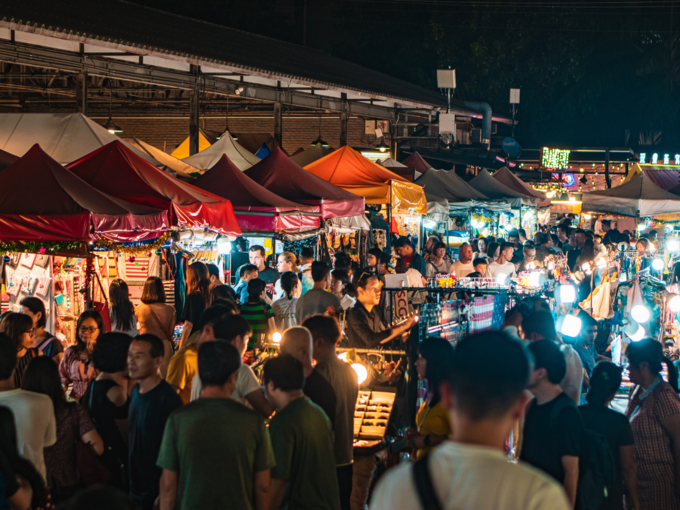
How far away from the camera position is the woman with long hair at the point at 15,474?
10.7 feet

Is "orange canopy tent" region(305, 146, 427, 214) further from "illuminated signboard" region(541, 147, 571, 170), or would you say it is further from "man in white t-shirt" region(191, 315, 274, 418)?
"illuminated signboard" region(541, 147, 571, 170)

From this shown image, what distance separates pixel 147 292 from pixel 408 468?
18.3 feet

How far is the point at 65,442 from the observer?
4.12m

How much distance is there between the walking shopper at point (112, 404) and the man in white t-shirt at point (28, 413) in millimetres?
468

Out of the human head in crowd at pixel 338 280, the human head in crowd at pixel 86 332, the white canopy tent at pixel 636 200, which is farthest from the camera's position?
the white canopy tent at pixel 636 200

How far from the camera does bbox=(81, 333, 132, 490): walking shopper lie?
4.34 meters

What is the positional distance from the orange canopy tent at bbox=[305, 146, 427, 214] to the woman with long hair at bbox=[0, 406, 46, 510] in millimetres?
10717

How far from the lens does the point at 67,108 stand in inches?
1001

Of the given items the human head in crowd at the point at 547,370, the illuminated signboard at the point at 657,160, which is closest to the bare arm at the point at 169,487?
the human head in crowd at the point at 547,370

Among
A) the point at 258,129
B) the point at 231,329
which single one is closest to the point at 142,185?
the point at 231,329

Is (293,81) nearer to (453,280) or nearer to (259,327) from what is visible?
(453,280)

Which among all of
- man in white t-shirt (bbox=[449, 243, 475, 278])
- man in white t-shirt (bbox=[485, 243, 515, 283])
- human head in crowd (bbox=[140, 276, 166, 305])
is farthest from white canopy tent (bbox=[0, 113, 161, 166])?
man in white t-shirt (bbox=[485, 243, 515, 283])

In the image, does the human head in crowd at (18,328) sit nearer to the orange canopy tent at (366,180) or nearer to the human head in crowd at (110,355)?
the human head in crowd at (110,355)

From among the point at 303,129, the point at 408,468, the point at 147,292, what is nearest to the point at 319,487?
the point at 408,468
